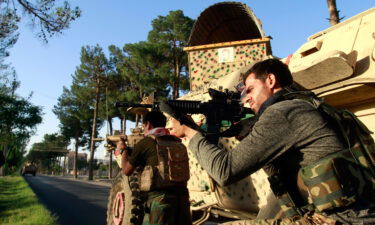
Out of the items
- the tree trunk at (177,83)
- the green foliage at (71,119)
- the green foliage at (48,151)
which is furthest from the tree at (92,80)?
the green foliage at (48,151)

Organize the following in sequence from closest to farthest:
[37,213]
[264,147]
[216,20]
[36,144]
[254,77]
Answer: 1. [264,147]
2. [254,77]
3. [216,20]
4. [37,213]
5. [36,144]

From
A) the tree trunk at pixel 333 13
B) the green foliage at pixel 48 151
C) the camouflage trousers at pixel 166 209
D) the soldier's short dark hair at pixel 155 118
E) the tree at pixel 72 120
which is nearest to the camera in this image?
the camouflage trousers at pixel 166 209

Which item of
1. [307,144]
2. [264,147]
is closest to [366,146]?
[307,144]

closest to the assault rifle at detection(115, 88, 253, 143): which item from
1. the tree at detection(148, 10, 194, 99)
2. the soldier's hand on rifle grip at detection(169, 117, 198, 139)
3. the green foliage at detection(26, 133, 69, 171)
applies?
the soldier's hand on rifle grip at detection(169, 117, 198, 139)

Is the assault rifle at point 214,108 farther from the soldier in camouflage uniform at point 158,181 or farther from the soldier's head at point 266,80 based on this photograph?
the soldier in camouflage uniform at point 158,181

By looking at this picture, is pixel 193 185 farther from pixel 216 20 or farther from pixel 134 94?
pixel 134 94

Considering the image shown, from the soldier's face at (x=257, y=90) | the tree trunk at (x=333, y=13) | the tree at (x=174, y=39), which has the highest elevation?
the tree at (x=174, y=39)

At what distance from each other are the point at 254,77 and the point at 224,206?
199 cm

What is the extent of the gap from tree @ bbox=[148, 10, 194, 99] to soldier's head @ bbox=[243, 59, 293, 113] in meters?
19.9

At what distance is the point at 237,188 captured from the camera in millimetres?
Answer: 3195

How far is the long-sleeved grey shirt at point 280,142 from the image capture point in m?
1.47

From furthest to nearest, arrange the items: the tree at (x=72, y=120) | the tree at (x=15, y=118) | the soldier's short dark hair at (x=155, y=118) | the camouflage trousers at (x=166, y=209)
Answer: the tree at (x=72, y=120) < the tree at (x=15, y=118) < the soldier's short dark hair at (x=155, y=118) < the camouflage trousers at (x=166, y=209)

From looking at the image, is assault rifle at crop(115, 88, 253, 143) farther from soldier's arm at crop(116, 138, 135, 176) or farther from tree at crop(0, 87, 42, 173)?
tree at crop(0, 87, 42, 173)

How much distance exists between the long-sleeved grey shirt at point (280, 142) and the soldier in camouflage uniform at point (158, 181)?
1.83 metres
